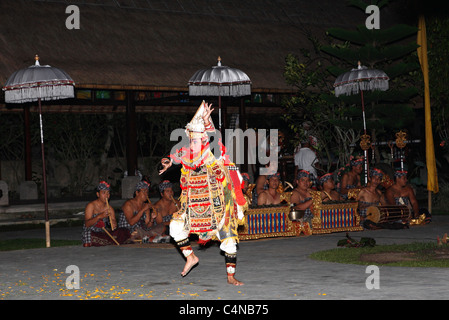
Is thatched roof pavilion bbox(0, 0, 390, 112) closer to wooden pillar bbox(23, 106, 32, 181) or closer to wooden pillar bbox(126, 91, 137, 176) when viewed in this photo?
wooden pillar bbox(23, 106, 32, 181)

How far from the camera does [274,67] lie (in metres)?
20.9

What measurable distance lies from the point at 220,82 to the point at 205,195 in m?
A: 5.94

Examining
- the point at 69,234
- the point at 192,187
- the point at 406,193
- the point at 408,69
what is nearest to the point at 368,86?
the point at 406,193

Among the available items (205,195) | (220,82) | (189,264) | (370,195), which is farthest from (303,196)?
(189,264)

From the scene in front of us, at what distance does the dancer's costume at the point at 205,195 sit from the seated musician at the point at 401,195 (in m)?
6.44

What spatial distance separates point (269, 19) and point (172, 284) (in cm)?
1560

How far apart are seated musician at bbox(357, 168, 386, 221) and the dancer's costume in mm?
5902

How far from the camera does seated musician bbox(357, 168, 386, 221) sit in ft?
49.1

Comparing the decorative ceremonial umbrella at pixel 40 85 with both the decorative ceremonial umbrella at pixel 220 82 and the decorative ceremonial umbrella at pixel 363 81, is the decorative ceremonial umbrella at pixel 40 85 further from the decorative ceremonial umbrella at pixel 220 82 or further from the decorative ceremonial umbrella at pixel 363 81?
the decorative ceremonial umbrella at pixel 363 81

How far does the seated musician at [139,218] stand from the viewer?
43.1 ft

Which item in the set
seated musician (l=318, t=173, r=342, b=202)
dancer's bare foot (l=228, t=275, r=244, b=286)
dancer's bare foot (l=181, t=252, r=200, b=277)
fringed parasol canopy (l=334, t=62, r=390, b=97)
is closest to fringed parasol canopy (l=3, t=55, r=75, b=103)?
dancer's bare foot (l=181, t=252, r=200, b=277)

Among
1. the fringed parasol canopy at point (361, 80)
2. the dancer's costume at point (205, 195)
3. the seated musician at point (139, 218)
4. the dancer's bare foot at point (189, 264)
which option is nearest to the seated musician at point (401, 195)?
the fringed parasol canopy at point (361, 80)

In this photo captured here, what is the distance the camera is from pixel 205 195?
31.0 feet

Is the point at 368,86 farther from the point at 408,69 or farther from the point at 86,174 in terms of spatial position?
the point at 86,174
